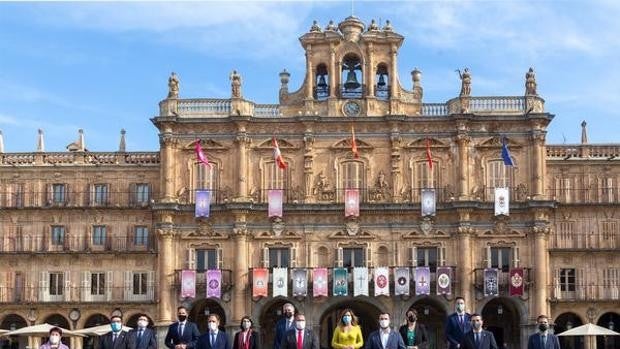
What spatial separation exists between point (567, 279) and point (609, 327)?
3.96m

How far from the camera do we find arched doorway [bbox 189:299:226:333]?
239ft

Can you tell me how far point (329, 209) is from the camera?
72188 mm

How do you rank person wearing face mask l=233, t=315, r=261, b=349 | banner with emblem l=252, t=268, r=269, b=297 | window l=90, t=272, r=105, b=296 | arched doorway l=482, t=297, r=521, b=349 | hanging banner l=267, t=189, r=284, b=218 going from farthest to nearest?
window l=90, t=272, r=105, b=296
arched doorway l=482, t=297, r=521, b=349
hanging banner l=267, t=189, r=284, b=218
banner with emblem l=252, t=268, r=269, b=297
person wearing face mask l=233, t=315, r=261, b=349

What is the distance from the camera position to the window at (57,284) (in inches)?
2899

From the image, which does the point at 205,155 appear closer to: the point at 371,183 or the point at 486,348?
the point at 371,183

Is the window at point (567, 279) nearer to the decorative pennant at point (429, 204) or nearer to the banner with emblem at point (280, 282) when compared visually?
the decorative pennant at point (429, 204)

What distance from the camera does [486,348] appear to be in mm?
30000

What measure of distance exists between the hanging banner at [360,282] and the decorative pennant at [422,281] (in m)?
3.01

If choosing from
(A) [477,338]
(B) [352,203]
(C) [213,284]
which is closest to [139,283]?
(C) [213,284]

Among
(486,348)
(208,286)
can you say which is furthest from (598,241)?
(486,348)

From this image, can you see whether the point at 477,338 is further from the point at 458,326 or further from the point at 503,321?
the point at 503,321

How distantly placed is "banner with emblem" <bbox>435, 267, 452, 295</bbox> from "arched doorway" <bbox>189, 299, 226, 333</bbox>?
13155mm

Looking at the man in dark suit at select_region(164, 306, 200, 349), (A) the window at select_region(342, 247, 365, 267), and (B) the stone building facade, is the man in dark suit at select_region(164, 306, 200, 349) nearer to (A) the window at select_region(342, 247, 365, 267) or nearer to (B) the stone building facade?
(B) the stone building facade

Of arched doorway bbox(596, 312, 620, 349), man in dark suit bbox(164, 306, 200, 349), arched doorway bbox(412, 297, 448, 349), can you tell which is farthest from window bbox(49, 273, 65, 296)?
man in dark suit bbox(164, 306, 200, 349)
